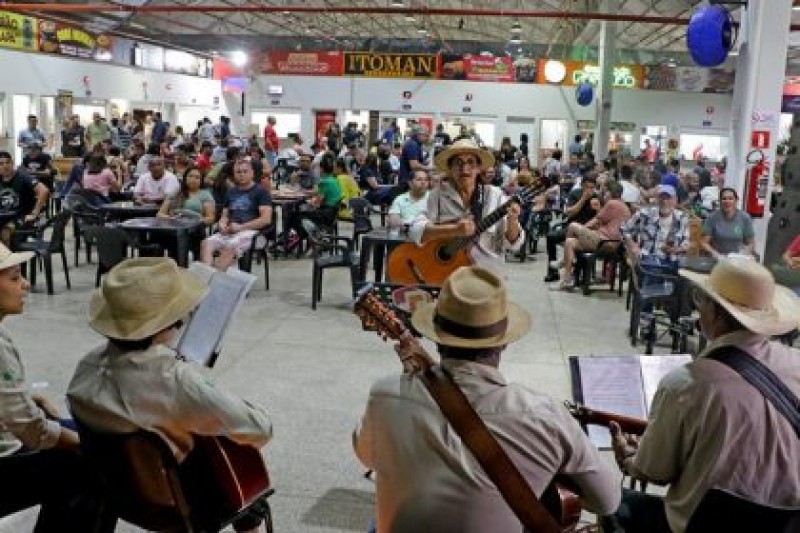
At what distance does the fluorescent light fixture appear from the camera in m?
26.7

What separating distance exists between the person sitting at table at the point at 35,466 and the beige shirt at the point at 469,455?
4.03 feet

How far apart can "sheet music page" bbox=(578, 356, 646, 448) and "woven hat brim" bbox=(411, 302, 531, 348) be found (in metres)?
0.69

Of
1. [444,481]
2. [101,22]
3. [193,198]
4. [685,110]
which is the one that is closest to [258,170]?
[193,198]

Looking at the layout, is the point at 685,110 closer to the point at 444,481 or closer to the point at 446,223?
the point at 446,223

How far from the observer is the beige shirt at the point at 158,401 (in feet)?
8.45

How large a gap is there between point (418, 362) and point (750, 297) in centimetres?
97

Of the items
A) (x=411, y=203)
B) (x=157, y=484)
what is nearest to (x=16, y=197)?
A: (x=411, y=203)

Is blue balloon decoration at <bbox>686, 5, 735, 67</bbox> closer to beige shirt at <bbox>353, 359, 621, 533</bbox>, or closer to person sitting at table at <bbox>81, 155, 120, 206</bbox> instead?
person sitting at table at <bbox>81, 155, 120, 206</bbox>

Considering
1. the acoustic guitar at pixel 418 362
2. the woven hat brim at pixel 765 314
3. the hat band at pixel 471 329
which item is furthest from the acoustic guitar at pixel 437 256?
the hat band at pixel 471 329

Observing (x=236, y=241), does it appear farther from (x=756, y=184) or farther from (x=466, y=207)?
(x=756, y=184)

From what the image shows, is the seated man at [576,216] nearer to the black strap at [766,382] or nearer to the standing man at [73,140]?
the black strap at [766,382]

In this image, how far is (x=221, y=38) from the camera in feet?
97.3

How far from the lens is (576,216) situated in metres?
10.2

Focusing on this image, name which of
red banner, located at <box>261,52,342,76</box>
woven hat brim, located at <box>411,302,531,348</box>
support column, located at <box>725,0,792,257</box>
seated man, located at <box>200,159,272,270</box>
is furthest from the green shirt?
red banner, located at <box>261,52,342,76</box>
